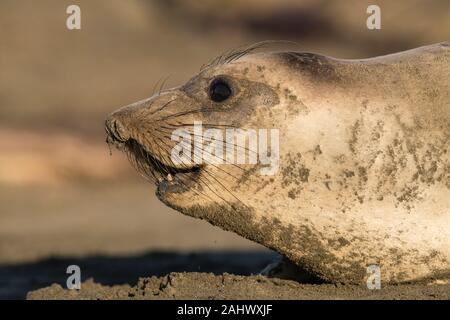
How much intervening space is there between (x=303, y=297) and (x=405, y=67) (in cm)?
144

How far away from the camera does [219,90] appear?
15.6ft

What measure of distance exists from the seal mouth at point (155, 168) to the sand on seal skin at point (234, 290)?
0.59 meters

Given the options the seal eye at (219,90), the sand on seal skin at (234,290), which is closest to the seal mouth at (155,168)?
the seal eye at (219,90)

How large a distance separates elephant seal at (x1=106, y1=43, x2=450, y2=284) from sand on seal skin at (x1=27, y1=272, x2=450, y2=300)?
0.36 ft

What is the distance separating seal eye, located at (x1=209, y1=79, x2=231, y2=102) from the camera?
4.73 meters

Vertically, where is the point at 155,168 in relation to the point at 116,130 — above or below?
below

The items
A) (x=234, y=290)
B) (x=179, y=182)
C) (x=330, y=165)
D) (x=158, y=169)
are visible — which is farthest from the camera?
(x=158, y=169)

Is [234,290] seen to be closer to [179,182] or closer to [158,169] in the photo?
[179,182]

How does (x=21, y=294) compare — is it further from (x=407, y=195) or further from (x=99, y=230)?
(x=99, y=230)

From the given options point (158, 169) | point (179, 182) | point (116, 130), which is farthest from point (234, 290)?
point (116, 130)

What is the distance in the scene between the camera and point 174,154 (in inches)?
183

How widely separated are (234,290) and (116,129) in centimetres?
113

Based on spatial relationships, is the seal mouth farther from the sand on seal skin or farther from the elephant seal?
the sand on seal skin
